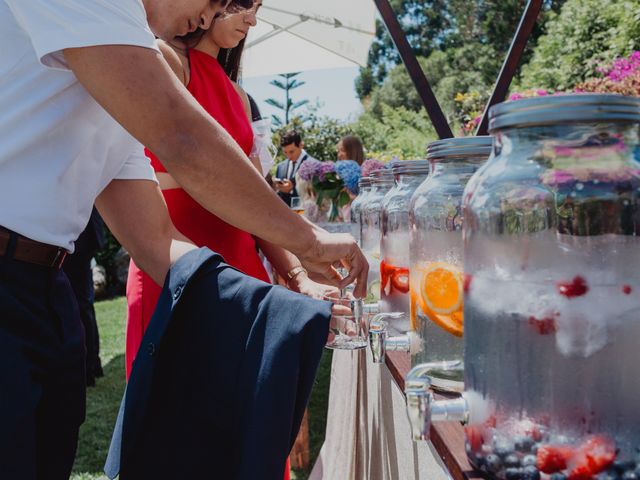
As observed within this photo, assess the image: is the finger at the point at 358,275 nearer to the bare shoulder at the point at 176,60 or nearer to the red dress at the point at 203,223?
the red dress at the point at 203,223

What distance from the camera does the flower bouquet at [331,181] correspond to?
3152 millimetres

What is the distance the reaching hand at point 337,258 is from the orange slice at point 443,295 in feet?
0.85

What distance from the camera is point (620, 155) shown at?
0.59 meters

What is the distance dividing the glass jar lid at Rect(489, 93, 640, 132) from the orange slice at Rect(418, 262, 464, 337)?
11.9 inches

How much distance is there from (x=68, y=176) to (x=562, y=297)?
2.78ft

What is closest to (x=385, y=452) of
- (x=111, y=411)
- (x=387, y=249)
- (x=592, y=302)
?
(x=387, y=249)

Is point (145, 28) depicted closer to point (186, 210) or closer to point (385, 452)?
point (186, 210)

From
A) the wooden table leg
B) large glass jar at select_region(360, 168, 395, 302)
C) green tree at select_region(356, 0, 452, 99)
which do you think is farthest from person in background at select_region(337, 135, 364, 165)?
green tree at select_region(356, 0, 452, 99)

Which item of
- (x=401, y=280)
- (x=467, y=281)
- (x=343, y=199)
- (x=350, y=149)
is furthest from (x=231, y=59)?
(x=350, y=149)

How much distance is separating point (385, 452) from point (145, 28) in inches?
42.7

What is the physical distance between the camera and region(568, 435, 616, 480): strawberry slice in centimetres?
55

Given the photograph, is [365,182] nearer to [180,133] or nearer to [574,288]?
[180,133]

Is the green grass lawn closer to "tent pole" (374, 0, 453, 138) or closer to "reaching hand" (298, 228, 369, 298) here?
"tent pole" (374, 0, 453, 138)

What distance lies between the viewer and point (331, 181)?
320cm
